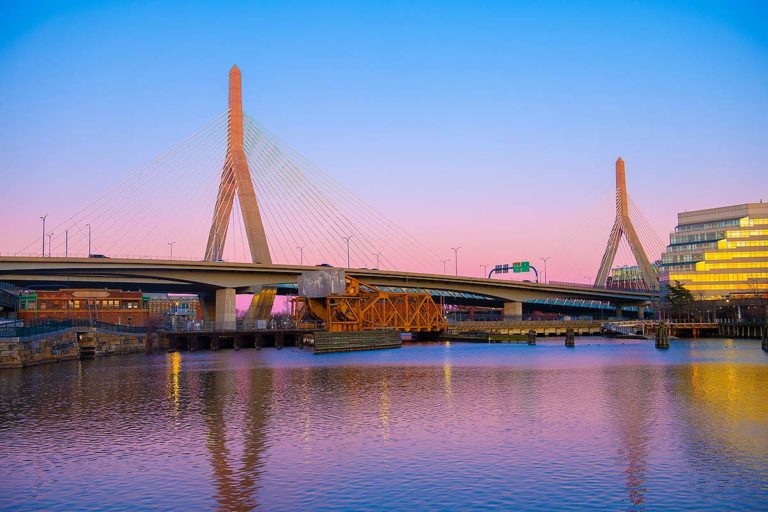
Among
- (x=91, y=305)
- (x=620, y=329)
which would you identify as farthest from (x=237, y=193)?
(x=620, y=329)

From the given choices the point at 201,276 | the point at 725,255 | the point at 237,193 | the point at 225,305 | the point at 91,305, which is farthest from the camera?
the point at 725,255

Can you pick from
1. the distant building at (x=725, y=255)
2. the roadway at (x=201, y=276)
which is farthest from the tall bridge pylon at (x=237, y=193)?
the distant building at (x=725, y=255)

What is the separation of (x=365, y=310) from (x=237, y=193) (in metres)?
28.5

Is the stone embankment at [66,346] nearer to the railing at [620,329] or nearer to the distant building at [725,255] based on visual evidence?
the railing at [620,329]

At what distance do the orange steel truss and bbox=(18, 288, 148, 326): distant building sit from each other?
3851 centimetres

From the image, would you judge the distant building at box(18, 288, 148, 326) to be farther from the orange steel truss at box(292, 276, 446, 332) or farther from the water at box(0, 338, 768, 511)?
the water at box(0, 338, 768, 511)

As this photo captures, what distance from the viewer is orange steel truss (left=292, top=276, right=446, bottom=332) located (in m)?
120

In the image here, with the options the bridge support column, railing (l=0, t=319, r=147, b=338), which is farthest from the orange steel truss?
the bridge support column

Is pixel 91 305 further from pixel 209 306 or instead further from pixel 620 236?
pixel 620 236

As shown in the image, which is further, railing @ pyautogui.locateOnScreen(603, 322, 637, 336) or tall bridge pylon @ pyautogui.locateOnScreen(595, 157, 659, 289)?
tall bridge pylon @ pyautogui.locateOnScreen(595, 157, 659, 289)

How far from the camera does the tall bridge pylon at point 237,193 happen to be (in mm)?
106250

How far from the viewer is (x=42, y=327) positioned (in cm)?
7706

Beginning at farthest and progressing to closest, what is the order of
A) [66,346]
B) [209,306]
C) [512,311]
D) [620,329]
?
[512,311]
[620,329]
[209,306]
[66,346]

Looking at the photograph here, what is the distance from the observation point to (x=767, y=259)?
172875 mm
